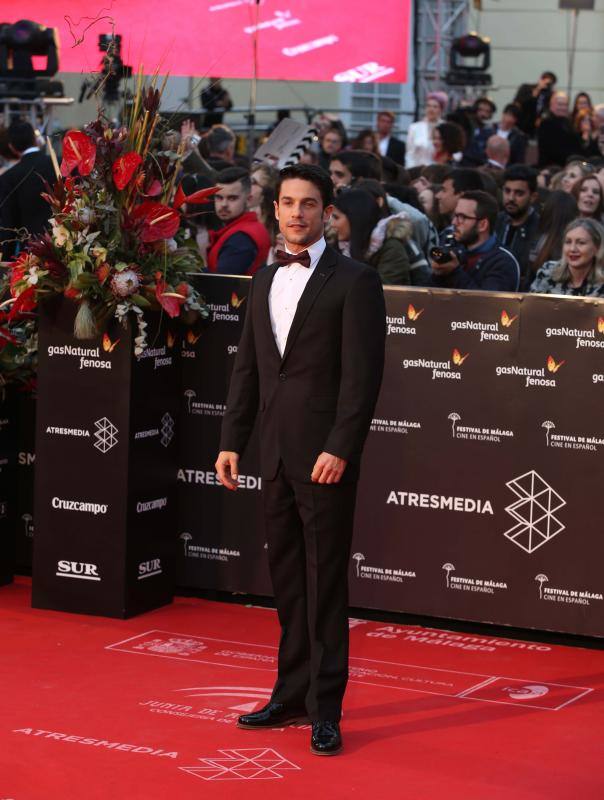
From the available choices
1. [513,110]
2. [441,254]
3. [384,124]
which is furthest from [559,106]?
[441,254]

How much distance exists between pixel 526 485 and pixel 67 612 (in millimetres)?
2082

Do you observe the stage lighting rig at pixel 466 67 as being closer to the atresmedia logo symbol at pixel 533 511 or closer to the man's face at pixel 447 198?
the man's face at pixel 447 198

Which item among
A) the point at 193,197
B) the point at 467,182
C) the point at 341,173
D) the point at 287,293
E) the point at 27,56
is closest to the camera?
the point at 287,293

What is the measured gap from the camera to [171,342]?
636cm

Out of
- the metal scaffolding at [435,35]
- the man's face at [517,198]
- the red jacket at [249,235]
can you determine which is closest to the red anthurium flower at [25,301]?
the red jacket at [249,235]

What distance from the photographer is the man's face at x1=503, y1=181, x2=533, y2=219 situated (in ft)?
27.7

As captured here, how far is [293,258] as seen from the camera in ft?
15.3

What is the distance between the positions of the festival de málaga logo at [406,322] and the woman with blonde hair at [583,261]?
98cm

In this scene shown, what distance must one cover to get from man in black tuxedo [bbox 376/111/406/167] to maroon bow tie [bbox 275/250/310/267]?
1006cm

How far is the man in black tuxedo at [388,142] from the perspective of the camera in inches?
577

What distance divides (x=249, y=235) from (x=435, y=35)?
13.0 meters

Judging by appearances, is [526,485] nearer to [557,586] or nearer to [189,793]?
[557,586]

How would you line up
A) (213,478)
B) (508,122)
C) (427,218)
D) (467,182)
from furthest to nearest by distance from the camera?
(508,122)
(467,182)
(427,218)
(213,478)

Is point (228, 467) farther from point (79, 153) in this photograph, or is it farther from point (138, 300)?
point (79, 153)
